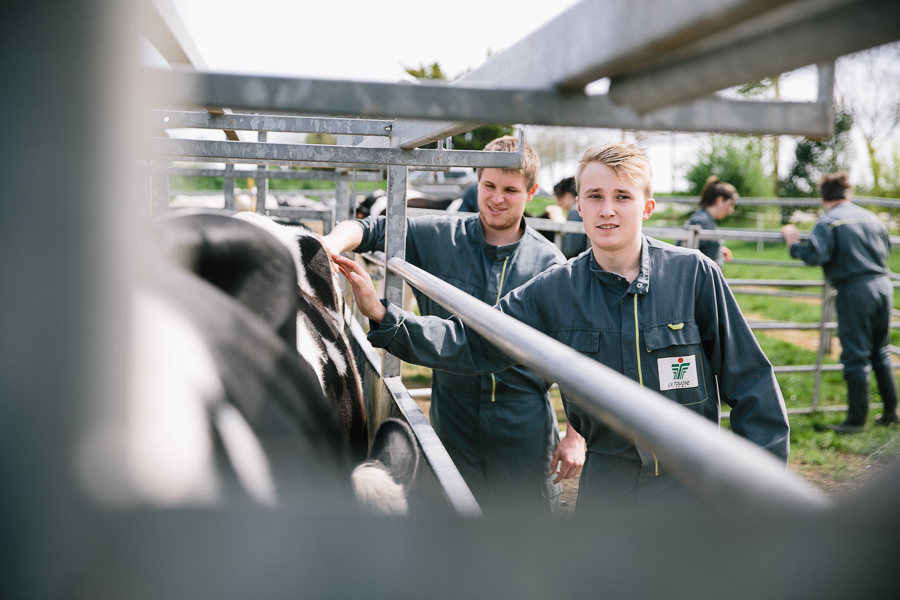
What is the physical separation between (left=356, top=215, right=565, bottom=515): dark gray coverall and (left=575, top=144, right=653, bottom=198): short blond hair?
719 mm

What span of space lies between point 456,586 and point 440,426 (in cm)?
213

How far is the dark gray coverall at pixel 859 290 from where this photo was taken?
4910 mm

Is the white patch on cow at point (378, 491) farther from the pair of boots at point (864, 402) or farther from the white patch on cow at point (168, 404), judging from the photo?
the pair of boots at point (864, 402)

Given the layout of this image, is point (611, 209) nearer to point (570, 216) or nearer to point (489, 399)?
point (489, 399)

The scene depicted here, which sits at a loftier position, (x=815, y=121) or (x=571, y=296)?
(x=815, y=121)

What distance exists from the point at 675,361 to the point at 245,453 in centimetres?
136

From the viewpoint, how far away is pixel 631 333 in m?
→ 1.78

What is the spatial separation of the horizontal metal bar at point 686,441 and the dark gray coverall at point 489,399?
1.64 metres

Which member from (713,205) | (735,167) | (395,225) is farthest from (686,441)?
(735,167)

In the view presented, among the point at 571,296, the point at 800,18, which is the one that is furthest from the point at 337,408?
the point at 800,18

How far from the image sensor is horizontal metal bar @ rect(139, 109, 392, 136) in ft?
6.32

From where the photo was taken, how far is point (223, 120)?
6.83 ft

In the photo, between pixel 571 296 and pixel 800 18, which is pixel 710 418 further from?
pixel 800 18

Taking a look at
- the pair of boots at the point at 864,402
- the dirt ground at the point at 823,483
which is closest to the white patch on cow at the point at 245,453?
the dirt ground at the point at 823,483
